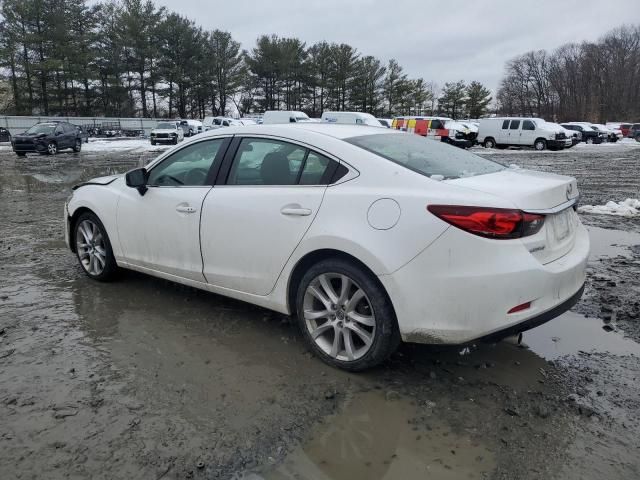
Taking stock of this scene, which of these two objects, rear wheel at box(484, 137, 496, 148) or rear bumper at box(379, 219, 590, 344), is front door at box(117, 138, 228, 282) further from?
→ rear wheel at box(484, 137, 496, 148)

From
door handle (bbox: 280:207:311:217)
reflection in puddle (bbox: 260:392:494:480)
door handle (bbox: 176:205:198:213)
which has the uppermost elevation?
door handle (bbox: 280:207:311:217)

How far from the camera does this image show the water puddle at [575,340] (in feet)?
11.5

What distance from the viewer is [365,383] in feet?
10.1

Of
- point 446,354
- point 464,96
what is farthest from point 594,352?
point 464,96

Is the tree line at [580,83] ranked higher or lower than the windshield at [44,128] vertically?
higher

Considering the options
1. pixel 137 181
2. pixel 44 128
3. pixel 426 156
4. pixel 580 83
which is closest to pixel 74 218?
pixel 137 181

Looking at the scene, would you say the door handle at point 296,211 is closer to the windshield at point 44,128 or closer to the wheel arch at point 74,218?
the wheel arch at point 74,218

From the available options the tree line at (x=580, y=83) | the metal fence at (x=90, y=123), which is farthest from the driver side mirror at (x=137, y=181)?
the tree line at (x=580, y=83)

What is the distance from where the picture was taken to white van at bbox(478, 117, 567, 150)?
30.1 metres

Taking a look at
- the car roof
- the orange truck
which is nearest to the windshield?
the orange truck

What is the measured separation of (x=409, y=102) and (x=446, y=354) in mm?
82943

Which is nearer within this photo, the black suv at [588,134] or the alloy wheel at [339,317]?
the alloy wheel at [339,317]

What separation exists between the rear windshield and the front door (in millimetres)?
1208

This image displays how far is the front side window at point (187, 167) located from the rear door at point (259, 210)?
213mm
